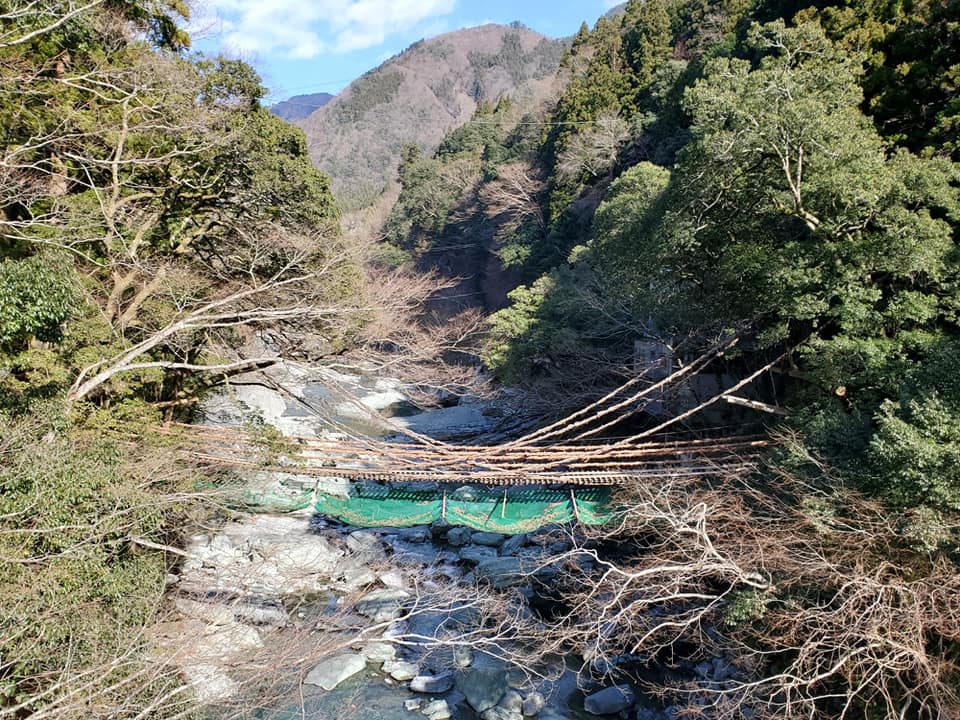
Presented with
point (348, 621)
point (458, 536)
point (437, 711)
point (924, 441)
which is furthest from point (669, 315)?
point (348, 621)

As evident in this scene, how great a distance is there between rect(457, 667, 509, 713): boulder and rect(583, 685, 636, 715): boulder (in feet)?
2.59

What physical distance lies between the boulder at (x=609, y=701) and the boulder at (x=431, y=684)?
132 centimetres

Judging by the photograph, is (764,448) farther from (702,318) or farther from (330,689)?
(330,689)

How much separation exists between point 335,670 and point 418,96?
175 ft

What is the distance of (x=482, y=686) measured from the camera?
5.97m

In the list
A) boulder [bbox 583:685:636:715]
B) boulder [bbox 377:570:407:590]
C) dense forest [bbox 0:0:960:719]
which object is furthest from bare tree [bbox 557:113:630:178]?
boulder [bbox 583:685:636:715]

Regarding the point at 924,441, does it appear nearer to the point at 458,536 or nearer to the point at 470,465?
the point at 470,465

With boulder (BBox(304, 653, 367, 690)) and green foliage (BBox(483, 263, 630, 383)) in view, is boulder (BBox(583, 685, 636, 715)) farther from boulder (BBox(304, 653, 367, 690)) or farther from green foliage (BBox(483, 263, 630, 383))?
green foliage (BBox(483, 263, 630, 383))

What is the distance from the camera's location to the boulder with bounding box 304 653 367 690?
6051mm

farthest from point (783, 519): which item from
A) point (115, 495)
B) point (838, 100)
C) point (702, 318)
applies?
point (115, 495)

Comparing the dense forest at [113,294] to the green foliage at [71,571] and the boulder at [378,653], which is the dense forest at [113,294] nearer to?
the green foliage at [71,571]

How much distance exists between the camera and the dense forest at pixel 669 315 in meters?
3.70

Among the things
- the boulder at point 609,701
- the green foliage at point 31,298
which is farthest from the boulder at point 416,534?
the green foliage at point 31,298

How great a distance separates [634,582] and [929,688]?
207cm
